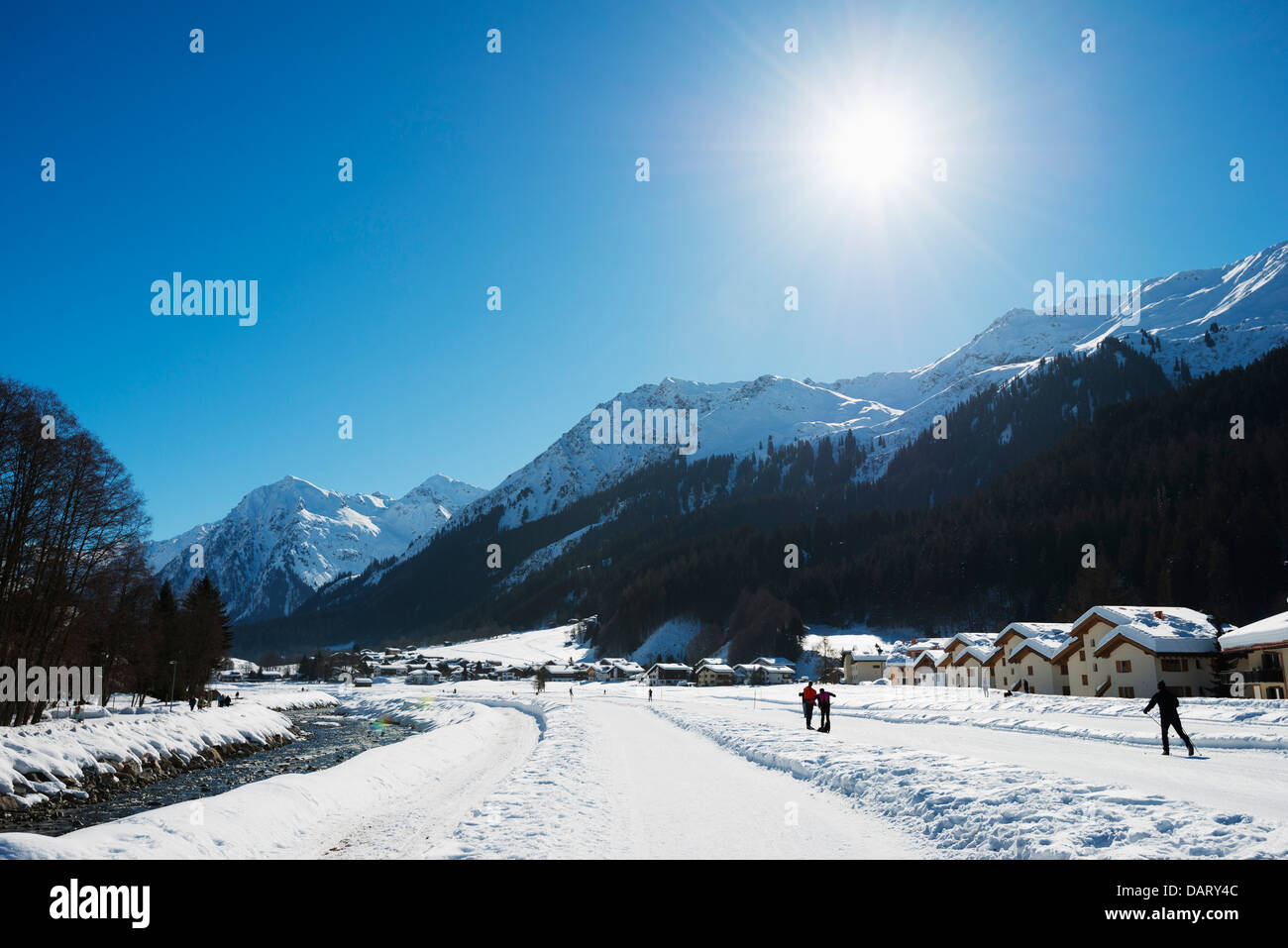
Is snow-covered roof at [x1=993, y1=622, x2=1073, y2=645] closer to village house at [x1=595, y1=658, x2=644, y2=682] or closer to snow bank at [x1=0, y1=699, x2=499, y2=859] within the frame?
snow bank at [x1=0, y1=699, x2=499, y2=859]

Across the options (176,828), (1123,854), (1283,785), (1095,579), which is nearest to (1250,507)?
(1095,579)

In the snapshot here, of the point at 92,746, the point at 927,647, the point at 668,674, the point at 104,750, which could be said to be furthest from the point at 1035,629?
the point at 668,674

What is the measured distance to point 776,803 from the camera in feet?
47.2

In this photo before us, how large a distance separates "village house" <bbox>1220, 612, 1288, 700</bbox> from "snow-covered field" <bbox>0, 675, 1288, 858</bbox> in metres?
16.0

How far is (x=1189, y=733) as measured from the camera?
2525cm

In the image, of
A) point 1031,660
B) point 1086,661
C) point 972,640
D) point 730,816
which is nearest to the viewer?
point 730,816

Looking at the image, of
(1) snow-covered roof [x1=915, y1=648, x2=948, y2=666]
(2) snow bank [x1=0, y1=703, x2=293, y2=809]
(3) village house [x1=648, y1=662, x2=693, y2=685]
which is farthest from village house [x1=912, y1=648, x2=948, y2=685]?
(2) snow bank [x1=0, y1=703, x2=293, y2=809]

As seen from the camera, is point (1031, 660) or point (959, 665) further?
point (959, 665)

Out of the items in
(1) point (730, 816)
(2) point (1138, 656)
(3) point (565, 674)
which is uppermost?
(1) point (730, 816)

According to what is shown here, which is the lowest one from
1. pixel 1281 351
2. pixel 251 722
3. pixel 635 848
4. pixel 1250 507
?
pixel 251 722

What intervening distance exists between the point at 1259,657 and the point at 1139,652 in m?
7.30

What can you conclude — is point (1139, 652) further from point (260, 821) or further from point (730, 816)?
point (260, 821)
